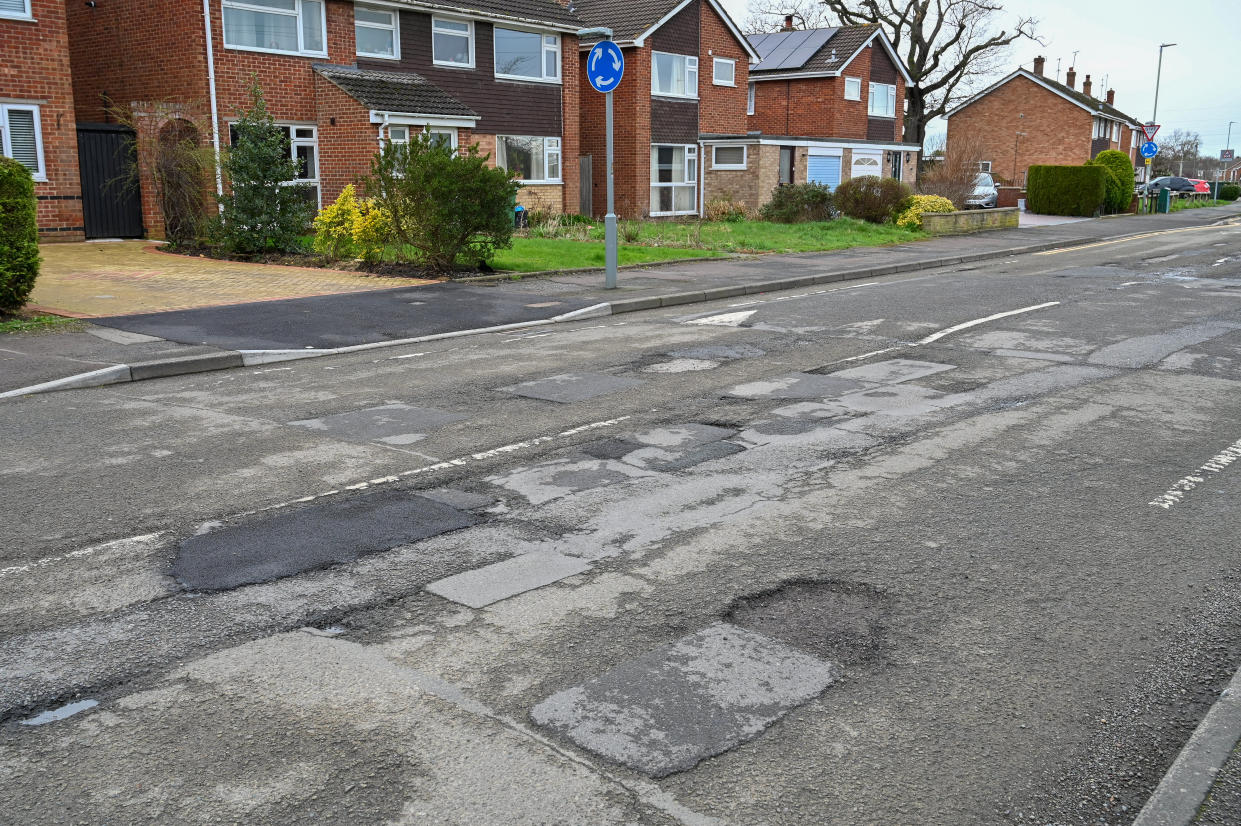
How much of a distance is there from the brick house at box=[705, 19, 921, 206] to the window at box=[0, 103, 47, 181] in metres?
23.0

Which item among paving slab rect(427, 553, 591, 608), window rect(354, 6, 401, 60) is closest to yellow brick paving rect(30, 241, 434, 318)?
window rect(354, 6, 401, 60)

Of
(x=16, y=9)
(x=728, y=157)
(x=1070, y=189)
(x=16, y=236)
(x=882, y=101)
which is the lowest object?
(x=16, y=236)

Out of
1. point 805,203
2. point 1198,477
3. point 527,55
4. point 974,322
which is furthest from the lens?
point 805,203

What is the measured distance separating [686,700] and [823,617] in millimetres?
1009

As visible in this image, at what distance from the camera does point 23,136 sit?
72.3 feet

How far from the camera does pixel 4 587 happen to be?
16.3 ft

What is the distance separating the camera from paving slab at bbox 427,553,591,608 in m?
4.89

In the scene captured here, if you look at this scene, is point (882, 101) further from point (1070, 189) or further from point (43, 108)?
point (43, 108)

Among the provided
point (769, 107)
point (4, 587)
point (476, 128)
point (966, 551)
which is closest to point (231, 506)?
point (4, 587)

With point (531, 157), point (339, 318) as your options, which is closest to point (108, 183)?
point (531, 157)

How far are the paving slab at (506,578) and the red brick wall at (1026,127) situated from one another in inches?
2451

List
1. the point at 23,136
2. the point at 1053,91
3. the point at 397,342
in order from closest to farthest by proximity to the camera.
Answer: the point at 397,342
the point at 23,136
the point at 1053,91

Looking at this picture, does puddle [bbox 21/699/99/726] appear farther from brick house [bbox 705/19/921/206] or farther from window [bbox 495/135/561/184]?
brick house [bbox 705/19/921/206]

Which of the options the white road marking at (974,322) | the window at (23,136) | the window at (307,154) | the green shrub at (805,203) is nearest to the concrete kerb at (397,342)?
the white road marking at (974,322)
